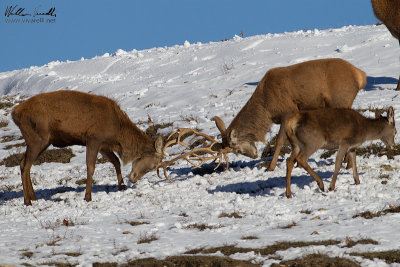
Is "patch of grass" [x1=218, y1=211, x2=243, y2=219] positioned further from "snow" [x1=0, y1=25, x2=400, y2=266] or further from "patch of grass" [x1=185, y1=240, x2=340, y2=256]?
"patch of grass" [x1=185, y1=240, x2=340, y2=256]

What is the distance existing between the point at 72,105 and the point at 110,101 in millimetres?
773

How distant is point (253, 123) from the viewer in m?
11.6

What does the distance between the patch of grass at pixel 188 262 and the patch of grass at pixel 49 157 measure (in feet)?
30.9

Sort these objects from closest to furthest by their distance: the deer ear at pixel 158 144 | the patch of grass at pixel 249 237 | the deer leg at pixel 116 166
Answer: the patch of grass at pixel 249 237 → the deer ear at pixel 158 144 → the deer leg at pixel 116 166

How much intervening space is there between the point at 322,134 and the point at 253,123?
2.51m

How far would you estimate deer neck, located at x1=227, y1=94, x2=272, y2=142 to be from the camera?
11.5 meters

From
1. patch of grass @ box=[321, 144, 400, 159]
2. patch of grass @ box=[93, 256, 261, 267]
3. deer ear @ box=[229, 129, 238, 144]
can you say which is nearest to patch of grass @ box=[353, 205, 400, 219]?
patch of grass @ box=[93, 256, 261, 267]

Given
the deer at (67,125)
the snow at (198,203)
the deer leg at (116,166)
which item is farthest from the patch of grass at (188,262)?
the deer leg at (116,166)

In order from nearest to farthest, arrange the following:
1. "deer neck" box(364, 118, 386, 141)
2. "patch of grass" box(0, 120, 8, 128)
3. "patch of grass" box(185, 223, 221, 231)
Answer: "patch of grass" box(185, 223, 221, 231) → "deer neck" box(364, 118, 386, 141) → "patch of grass" box(0, 120, 8, 128)

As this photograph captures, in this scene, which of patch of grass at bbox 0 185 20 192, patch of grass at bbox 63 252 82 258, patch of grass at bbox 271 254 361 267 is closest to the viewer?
patch of grass at bbox 271 254 361 267

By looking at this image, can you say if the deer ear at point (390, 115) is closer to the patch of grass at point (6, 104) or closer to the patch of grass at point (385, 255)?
the patch of grass at point (385, 255)

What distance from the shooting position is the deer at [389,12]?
15570mm

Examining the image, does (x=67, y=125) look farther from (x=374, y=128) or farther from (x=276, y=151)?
(x=374, y=128)

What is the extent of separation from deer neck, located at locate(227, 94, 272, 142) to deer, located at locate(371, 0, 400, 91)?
20.6ft
